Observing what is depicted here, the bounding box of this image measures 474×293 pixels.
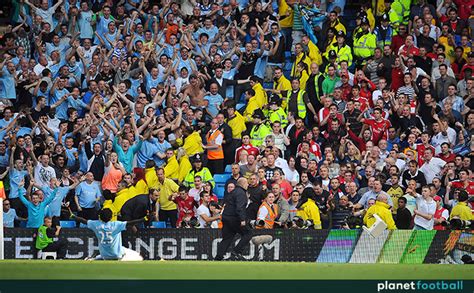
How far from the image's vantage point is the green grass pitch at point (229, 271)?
473 inches

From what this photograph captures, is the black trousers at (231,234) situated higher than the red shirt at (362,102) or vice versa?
the red shirt at (362,102)

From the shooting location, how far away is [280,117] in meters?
23.8

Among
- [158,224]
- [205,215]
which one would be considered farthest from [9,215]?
[205,215]

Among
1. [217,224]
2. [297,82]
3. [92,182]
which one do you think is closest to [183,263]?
[217,224]

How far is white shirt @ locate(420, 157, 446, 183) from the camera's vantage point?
74.4 feet

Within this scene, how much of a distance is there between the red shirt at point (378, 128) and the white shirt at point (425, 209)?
2.25m

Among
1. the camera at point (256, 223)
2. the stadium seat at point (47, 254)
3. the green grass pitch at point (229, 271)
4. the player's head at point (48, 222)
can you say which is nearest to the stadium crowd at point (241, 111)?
the camera at point (256, 223)

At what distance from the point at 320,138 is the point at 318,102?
1087 millimetres

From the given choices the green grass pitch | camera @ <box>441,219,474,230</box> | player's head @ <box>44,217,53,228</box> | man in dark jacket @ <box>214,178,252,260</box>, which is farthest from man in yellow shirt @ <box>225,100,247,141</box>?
the green grass pitch

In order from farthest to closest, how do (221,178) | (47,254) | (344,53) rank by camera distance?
(344,53) < (221,178) < (47,254)

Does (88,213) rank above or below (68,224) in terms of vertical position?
above

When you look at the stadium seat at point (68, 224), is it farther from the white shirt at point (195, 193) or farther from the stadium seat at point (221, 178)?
the stadium seat at point (221, 178)

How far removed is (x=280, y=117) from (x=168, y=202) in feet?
10.7

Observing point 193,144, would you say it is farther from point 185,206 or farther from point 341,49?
point 341,49
